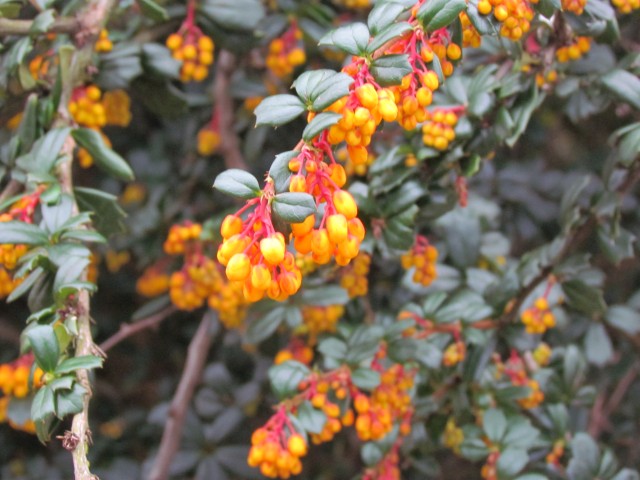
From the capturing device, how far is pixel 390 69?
3.53 ft

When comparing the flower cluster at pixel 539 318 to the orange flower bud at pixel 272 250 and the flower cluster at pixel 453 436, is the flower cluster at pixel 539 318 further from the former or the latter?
the orange flower bud at pixel 272 250

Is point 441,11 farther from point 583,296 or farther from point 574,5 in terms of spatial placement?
point 583,296

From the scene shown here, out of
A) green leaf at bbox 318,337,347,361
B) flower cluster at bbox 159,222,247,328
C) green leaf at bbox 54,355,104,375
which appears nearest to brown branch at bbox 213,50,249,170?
flower cluster at bbox 159,222,247,328

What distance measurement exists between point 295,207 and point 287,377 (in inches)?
23.6

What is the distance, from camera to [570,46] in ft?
4.78

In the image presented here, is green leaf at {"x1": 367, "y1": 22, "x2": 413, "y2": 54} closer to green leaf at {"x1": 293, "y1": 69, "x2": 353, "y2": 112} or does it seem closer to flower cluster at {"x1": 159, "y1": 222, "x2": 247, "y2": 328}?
green leaf at {"x1": 293, "y1": 69, "x2": 353, "y2": 112}

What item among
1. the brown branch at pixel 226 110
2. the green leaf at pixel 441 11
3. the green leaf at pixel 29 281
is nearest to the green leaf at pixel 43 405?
the green leaf at pixel 29 281

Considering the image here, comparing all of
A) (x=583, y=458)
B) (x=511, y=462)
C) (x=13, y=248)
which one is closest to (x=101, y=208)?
(x=13, y=248)

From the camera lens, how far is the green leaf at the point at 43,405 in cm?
111

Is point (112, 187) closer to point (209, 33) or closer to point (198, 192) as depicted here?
point (198, 192)

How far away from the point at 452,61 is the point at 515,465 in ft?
2.61

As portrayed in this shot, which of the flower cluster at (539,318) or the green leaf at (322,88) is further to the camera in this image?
the flower cluster at (539,318)

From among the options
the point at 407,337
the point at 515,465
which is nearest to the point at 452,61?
the point at 407,337

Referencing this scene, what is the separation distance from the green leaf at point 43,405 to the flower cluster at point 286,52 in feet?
3.46
